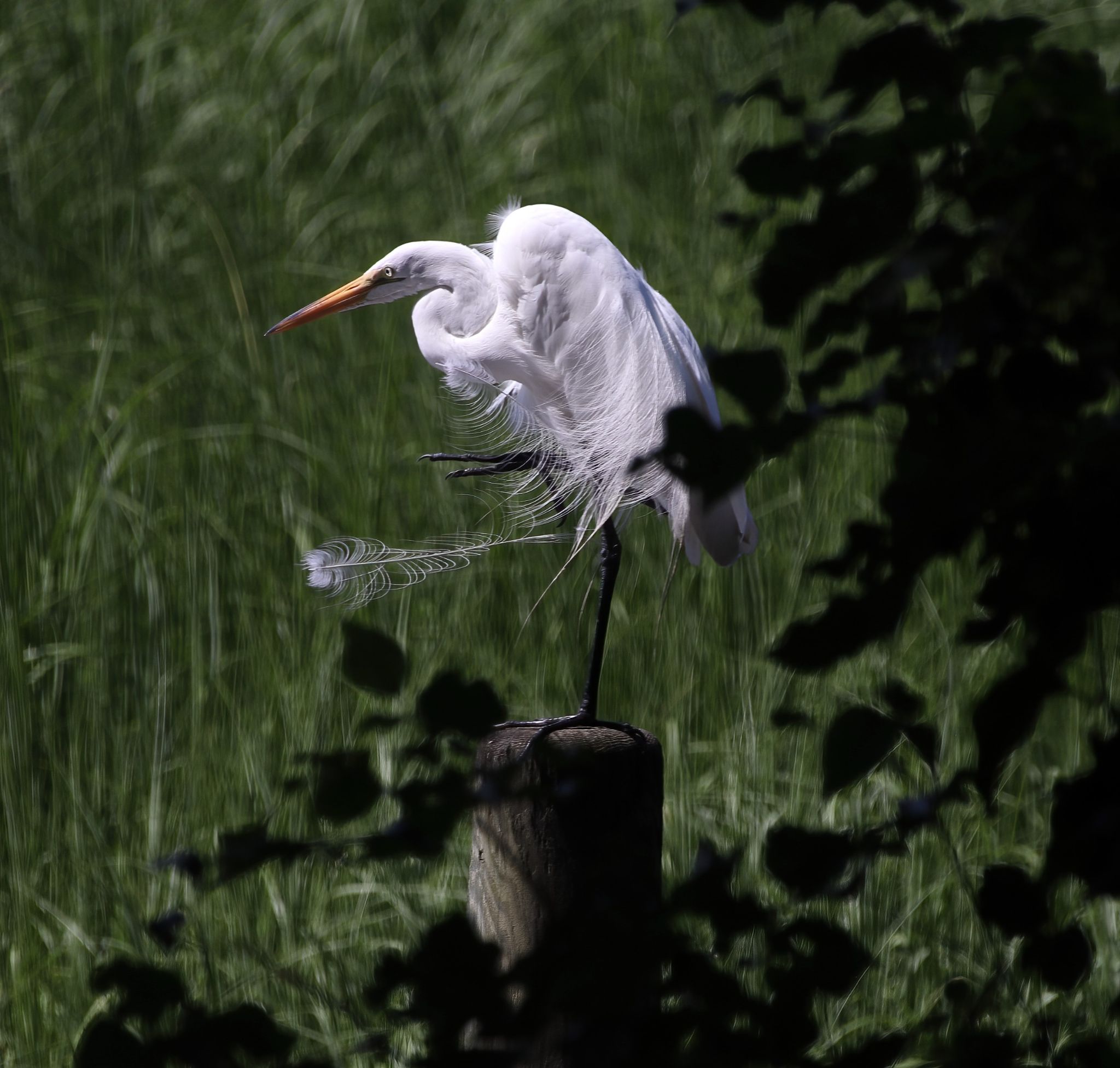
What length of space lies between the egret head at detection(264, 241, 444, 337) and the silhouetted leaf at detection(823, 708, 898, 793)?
149cm

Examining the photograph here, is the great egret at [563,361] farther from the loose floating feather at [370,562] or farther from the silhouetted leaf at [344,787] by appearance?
the silhouetted leaf at [344,787]

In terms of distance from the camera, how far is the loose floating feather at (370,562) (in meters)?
1.63

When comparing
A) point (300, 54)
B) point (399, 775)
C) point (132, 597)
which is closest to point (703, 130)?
point (300, 54)

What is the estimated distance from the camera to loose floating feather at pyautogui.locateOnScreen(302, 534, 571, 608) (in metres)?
1.63

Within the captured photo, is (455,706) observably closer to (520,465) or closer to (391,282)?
(520,465)

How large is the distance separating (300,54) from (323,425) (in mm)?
2098

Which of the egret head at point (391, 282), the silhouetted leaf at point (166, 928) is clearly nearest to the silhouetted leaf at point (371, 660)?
the silhouetted leaf at point (166, 928)

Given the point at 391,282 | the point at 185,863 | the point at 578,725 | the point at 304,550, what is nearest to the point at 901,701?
the point at 185,863

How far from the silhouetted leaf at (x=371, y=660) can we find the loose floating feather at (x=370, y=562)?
927 millimetres

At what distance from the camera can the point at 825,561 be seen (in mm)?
552

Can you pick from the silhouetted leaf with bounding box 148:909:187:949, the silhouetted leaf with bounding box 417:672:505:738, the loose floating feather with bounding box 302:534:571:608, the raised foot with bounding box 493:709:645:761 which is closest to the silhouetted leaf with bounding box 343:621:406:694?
the silhouetted leaf with bounding box 417:672:505:738

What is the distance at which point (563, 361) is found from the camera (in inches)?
77.0

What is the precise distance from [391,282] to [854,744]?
5.09ft

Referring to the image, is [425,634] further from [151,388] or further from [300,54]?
[300,54]
